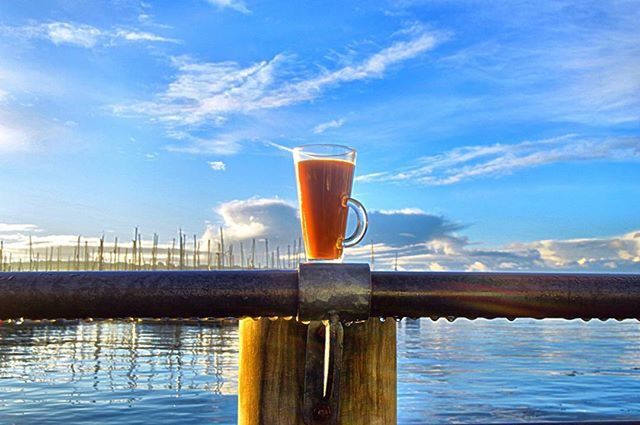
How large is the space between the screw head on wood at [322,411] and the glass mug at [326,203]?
0.68 metres

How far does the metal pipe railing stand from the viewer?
103cm

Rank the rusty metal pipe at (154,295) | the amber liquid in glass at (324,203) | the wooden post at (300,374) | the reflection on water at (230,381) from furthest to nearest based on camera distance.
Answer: the reflection on water at (230,381)
the amber liquid in glass at (324,203)
the wooden post at (300,374)
the rusty metal pipe at (154,295)

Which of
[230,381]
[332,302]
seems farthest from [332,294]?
[230,381]

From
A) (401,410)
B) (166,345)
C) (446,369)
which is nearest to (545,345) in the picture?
(446,369)

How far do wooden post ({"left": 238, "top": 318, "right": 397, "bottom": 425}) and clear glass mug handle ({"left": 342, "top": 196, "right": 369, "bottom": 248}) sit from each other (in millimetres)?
632

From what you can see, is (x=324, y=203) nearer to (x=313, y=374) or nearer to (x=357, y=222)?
(x=357, y=222)

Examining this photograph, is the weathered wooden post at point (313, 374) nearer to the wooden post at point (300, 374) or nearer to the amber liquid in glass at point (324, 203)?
the wooden post at point (300, 374)

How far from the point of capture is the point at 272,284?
104cm

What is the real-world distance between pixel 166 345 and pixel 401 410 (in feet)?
106

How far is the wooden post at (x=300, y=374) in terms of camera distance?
3.72 ft

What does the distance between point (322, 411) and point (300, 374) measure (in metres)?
0.08

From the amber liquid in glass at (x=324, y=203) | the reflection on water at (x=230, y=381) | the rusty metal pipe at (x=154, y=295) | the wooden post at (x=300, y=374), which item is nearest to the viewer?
the rusty metal pipe at (x=154, y=295)

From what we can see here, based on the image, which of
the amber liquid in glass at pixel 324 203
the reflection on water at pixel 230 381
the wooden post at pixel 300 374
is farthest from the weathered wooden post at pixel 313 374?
the reflection on water at pixel 230 381

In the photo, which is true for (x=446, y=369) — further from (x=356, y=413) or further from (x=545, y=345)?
(x=356, y=413)
